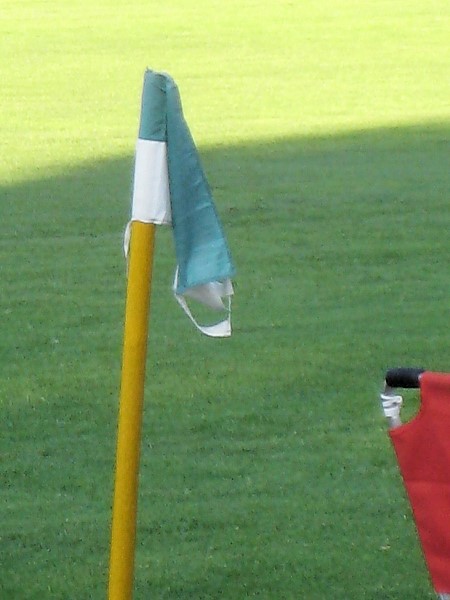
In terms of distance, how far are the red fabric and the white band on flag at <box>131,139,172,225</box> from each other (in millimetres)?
464

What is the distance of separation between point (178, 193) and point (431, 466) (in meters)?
0.54

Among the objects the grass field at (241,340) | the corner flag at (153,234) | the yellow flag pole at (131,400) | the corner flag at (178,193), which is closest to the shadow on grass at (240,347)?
the grass field at (241,340)

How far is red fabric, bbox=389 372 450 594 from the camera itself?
184 centimetres

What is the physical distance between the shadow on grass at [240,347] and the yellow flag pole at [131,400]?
3.31 ft

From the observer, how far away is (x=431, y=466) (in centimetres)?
192

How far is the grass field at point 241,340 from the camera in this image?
3.32 meters

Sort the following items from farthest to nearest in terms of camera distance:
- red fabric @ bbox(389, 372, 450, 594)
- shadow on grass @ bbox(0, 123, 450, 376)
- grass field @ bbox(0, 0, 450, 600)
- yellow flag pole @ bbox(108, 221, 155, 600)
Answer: shadow on grass @ bbox(0, 123, 450, 376) < grass field @ bbox(0, 0, 450, 600) < yellow flag pole @ bbox(108, 221, 155, 600) < red fabric @ bbox(389, 372, 450, 594)

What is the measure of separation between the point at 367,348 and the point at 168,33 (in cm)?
915

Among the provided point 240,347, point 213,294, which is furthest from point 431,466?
point 240,347

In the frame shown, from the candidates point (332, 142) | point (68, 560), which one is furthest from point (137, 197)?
point (332, 142)

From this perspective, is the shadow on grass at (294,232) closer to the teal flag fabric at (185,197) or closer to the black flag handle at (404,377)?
the teal flag fabric at (185,197)

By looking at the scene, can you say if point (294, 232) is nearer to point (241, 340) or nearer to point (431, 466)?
point (241, 340)

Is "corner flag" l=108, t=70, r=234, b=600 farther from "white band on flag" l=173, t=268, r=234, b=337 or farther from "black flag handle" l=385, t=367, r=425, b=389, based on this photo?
A: "black flag handle" l=385, t=367, r=425, b=389

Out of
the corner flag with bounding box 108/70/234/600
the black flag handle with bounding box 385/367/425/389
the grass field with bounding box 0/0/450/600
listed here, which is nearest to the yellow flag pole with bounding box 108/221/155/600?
the corner flag with bounding box 108/70/234/600
